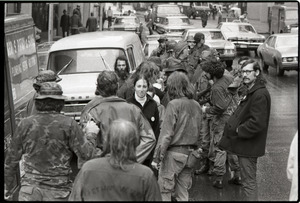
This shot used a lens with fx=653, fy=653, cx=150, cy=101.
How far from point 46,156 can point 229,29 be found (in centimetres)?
2883

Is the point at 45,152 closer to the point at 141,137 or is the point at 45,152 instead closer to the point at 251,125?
the point at 141,137

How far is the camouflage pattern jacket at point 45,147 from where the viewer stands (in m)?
5.46

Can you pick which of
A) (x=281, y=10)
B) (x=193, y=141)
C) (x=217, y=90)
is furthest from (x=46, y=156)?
(x=281, y=10)

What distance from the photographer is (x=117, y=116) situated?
20.3ft

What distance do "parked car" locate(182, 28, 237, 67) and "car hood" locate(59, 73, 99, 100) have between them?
601 inches

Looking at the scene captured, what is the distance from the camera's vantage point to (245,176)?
720 cm

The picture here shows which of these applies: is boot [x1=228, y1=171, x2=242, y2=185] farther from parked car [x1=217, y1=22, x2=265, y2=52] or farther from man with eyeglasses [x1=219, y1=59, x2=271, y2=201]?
parked car [x1=217, y1=22, x2=265, y2=52]

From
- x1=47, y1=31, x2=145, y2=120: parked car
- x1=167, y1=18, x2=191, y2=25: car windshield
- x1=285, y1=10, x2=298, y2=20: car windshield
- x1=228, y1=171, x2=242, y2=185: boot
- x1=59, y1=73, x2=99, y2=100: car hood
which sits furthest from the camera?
x1=167, y1=18, x2=191, y2=25: car windshield

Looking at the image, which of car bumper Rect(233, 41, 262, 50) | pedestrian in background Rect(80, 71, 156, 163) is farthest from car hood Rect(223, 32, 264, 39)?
pedestrian in background Rect(80, 71, 156, 163)

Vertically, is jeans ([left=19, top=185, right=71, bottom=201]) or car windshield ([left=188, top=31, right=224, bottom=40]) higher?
jeans ([left=19, top=185, right=71, bottom=201])

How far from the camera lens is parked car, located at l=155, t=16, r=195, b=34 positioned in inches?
1491

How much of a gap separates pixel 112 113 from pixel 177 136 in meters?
1.05

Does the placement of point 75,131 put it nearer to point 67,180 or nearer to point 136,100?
point 67,180

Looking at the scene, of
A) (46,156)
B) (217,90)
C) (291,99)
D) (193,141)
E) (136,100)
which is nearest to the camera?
(46,156)
